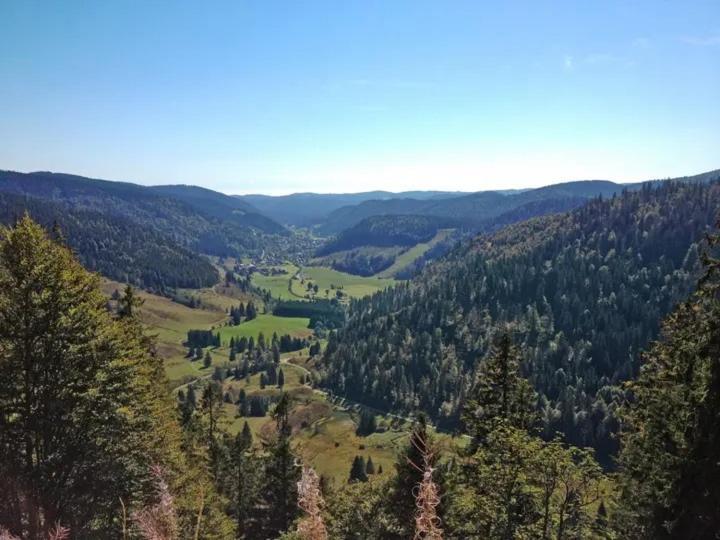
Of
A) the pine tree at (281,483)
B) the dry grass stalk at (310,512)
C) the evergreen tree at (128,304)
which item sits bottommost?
the pine tree at (281,483)

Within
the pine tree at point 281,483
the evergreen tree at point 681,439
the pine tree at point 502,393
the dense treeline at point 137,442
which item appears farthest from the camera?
the pine tree at point 281,483

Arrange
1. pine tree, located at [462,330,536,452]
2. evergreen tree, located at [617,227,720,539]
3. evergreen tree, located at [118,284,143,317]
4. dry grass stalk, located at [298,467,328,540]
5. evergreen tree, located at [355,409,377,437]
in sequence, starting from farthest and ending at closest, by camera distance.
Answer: evergreen tree, located at [355,409,377,437]
evergreen tree, located at [118,284,143,317]
pine tree, located at [462,330,536,452]
evergreen tree, located at [617,227,720,539]
dry grass stalk, located at [298,467,328,540]

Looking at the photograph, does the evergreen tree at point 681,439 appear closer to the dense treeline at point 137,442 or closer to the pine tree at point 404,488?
the dense treeline at point 137,442

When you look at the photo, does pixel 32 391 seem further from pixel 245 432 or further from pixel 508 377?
pixel 245 432

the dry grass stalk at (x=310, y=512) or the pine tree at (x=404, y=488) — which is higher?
the dry grass stalk at (x=310, y=512)

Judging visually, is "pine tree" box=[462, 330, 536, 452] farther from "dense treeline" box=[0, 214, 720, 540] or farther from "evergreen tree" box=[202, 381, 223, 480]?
"evergreen tree" box=[202, 381, 223, 480]

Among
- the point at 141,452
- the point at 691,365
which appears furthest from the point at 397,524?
the point at 691,365

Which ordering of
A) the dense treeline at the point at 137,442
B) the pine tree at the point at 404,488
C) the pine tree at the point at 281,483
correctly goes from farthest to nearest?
the pine tree at the point at 281,483
the pine tree at the point at 404,488
the dense treeline at the point at 137,442

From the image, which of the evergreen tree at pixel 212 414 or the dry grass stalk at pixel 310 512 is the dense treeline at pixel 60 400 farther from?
the evergreen tree at pixel 212 414

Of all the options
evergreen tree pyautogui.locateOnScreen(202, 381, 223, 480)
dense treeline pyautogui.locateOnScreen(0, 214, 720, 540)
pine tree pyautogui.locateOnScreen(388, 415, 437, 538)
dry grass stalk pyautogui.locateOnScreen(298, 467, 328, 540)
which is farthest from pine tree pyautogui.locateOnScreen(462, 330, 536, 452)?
dry grass stalk pyautogui.locateOnScreen(298, 467, 328, 540)

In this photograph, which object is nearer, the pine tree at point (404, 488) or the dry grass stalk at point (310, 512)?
the dry grass stalk at point (310, 512)

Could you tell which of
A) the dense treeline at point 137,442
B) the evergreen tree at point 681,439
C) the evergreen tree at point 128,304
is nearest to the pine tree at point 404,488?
the dense treeline at point 137,442

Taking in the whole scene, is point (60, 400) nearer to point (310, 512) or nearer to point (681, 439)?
point (310, 512)
